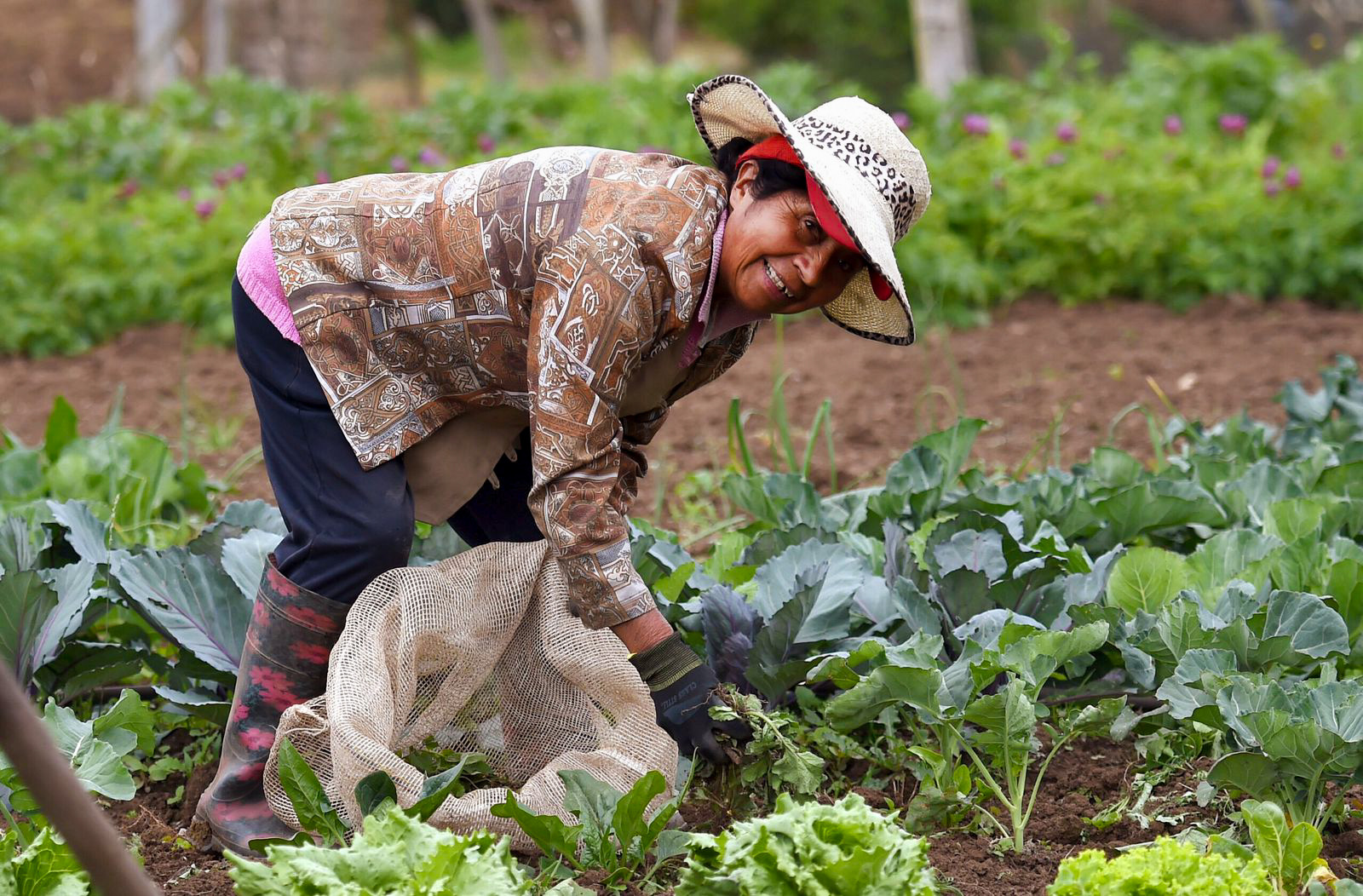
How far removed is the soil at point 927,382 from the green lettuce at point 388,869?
2165 mm

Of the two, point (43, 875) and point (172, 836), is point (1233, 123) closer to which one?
point (172, 836)

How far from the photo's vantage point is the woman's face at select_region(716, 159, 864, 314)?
2078 mm

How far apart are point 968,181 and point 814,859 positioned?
4867 mm

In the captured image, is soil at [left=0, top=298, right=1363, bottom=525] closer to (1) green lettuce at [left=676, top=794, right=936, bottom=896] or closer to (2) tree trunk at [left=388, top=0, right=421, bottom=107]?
(1) green lettuce at [left=676, top=794, right=936, bottom=896]

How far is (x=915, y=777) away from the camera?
244 cm

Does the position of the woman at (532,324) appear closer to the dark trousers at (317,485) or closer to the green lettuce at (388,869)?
the dark trousers at (317,485)

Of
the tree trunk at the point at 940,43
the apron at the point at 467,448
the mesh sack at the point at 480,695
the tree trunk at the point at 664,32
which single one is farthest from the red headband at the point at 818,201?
the tree trunk at the point at 664,32

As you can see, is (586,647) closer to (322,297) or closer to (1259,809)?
(322,297)

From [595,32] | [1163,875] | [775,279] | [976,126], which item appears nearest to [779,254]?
[775,279]

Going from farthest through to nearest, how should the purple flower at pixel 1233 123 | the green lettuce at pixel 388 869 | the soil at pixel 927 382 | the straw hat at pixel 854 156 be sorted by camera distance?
the purple flower at pixel 1233 123, the soil at pixel 927 382, the straw hat at pixel 854 156, the green lettuce at pixel 388 869

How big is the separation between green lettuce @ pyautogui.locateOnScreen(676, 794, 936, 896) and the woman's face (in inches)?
29.9

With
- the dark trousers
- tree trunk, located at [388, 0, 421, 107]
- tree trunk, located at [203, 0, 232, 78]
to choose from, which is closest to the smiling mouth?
the dark trousers

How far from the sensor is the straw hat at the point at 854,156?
6.54 feet

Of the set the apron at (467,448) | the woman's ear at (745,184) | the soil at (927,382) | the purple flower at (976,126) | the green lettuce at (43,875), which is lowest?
the soil at (927,382)
